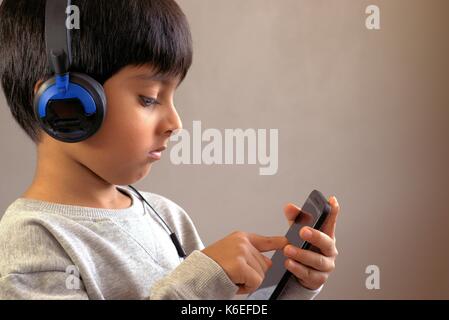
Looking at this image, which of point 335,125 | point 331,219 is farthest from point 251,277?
point 335,125

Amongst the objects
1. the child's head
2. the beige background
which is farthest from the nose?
the beige background

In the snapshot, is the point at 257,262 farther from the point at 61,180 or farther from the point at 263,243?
the point at 61,180

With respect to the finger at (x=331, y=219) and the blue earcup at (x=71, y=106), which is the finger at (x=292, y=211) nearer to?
the finger at (x=331, y=219)

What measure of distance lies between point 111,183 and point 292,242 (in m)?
0.22

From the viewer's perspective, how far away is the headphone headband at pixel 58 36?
595 millimetres

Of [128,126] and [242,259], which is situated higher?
[128,126]

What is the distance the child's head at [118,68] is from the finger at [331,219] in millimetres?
189

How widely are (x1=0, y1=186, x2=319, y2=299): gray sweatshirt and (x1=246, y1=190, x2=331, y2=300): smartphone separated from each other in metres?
0.02

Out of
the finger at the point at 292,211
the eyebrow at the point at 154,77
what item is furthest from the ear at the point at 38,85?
the finger at the point at 292,211

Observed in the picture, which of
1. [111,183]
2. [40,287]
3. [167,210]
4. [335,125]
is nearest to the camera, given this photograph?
[40,287]

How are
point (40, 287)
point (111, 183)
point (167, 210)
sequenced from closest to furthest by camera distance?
point (40, 287), point (111, 183), point (167, 210)

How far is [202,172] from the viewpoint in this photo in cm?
150

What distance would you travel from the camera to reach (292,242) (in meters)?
0.65

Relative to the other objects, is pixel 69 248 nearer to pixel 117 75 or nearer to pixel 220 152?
pixel 117 75
